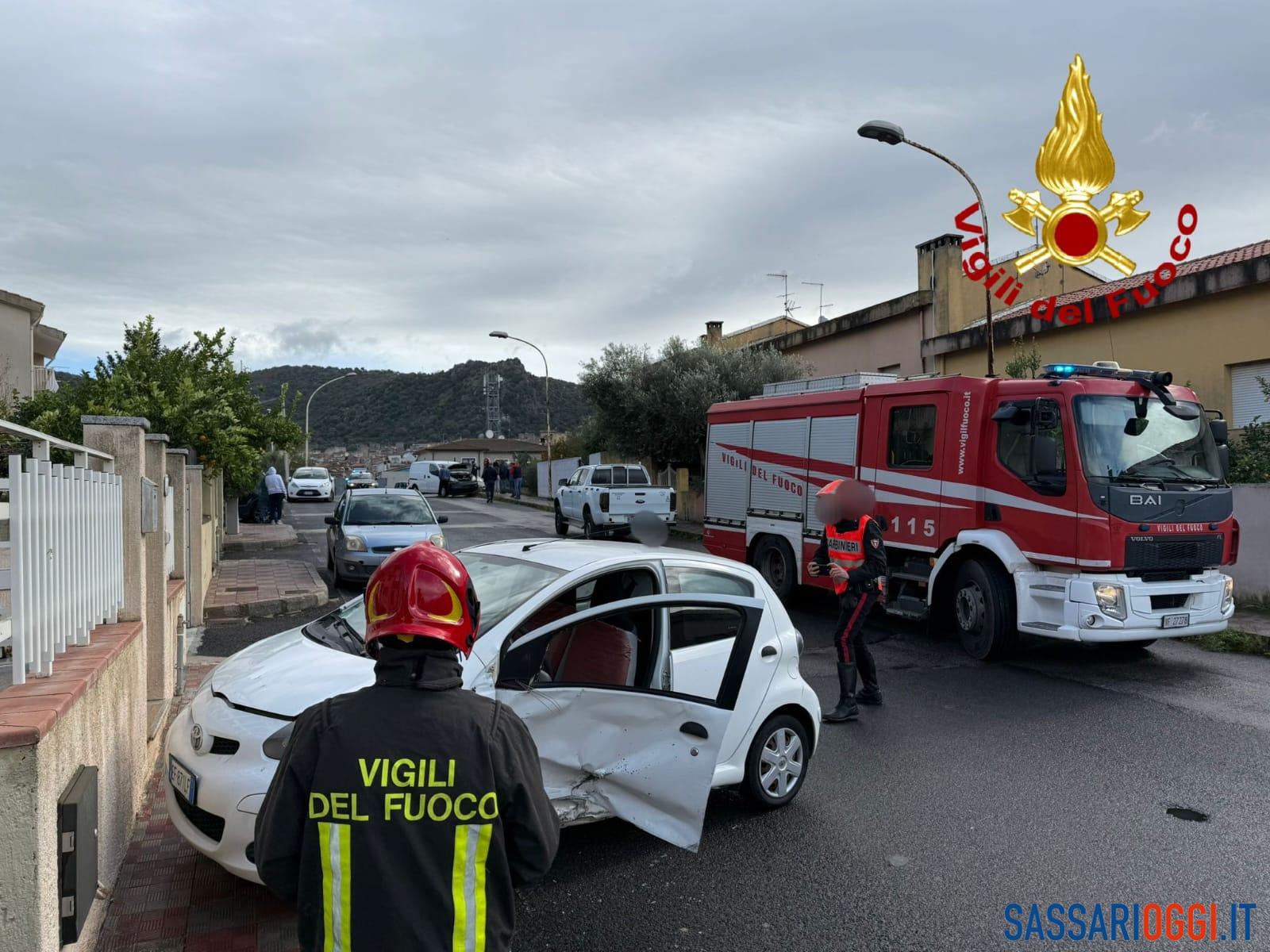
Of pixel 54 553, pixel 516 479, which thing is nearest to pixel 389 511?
pixel 54 553

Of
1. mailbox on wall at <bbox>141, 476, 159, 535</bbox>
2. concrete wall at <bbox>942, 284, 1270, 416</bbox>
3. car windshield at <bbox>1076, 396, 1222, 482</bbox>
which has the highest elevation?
concrete wall at <bbox>942, 284, 1270, 416</bbox>

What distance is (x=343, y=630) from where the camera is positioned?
200 inches

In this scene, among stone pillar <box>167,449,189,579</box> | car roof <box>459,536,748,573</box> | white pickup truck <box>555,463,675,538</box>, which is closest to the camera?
car roof <box>459,536,748,573</box>

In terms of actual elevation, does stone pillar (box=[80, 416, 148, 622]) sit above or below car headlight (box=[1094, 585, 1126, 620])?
above

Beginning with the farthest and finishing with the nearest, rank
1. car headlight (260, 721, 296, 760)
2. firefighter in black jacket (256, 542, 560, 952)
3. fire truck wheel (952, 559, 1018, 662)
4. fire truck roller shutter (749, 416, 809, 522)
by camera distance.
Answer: fire truck roller shutter (749, 416, 809, 522)
fire truck wheel (952, 559, 1018, 662)
car headlight (260, 721, 296, 760)
firefighter in black jacket (256, 542, 560, 952)

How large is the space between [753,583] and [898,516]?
17.9 ft

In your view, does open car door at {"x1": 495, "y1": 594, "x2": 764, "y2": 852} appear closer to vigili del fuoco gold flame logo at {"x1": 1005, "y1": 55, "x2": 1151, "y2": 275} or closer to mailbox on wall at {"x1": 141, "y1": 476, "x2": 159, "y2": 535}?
mailbox on wall at {"x1": 141, "y1": 476, "x2": 159, "y2": 535}

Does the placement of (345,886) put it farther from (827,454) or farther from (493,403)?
(493,403)

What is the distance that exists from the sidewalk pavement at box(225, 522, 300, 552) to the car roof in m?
15.2

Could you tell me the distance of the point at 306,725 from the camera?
1.99 meters

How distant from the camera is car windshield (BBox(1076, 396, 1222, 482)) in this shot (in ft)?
28.5

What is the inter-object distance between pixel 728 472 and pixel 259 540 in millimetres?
11484

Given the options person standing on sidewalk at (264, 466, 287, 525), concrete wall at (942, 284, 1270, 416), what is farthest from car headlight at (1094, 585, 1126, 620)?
person standing on sidewalk at (264, 466, 287, 525)

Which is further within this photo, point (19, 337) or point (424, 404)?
point (424, 404)
